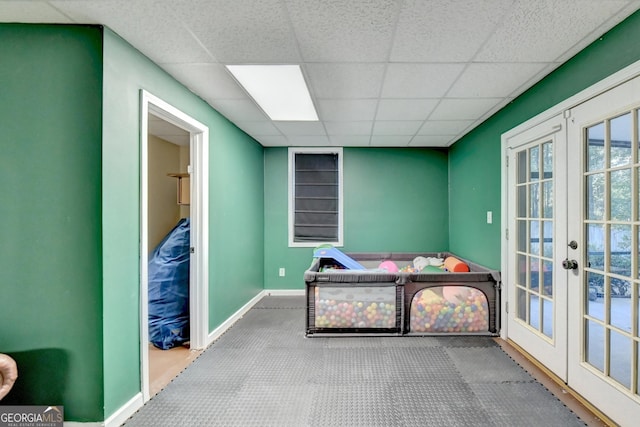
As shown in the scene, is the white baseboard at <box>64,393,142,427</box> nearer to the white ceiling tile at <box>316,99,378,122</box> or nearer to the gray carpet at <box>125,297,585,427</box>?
the gray carpet at <box>125,297,585,427</box>

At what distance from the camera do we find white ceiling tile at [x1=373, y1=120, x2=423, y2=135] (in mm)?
3457

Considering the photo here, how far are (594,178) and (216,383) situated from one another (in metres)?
2.90

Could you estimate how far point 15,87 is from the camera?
1.70 m

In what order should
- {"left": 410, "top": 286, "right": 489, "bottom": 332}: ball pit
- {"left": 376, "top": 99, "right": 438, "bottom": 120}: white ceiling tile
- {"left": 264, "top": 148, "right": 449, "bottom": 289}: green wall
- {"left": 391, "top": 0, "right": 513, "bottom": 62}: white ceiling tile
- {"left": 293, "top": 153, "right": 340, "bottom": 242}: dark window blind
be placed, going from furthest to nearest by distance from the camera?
{"left": 293, "top": 153, "right": 340, "bottom": 242}: dark window blind, {"left": 264, "top": 148, "right": 449, "bottom": 289}: green wall, {"left": 410, "top": 286, "right": 489, "bottom": 332}: ball pit, {"left": 376, "top": 99, "right": 438, "bottom": 120}: white ceiling tile, {"left": 391, "top": 0, "right": 513, "bottom": 62}: white ceiling tile

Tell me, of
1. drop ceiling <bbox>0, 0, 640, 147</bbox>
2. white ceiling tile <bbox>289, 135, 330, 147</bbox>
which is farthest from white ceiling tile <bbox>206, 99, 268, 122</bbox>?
white ceiling tile <bbox>289, 135, 330, 147</bbox>

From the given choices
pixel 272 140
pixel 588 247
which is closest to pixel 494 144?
pixel 588 247

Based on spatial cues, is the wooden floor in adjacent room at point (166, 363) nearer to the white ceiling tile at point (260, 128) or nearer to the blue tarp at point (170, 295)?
the blue tarp at point (170, 295)

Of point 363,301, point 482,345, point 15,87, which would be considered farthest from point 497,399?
point 15,87

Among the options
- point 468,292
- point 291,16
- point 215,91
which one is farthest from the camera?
point 468,292

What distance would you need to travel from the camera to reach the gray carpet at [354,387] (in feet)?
6.06

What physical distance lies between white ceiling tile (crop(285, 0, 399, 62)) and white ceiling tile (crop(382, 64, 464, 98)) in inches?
10.0

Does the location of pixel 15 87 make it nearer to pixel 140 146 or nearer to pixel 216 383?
pixel 140 146

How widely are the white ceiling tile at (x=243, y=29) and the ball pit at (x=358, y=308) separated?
2.18 m

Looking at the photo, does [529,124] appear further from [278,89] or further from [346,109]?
[278,89]
